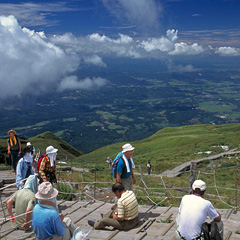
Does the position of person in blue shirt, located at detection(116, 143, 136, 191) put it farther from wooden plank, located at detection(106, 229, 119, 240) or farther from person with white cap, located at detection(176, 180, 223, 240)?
person with white cap, located at detection(176, 180, 223, 240)

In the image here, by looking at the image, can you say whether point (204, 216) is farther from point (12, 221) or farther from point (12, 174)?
point (12, 174)

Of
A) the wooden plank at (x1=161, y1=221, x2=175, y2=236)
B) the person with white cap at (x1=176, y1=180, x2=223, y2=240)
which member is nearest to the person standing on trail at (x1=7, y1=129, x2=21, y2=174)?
the wooden plank at (x1=161, y1=221, x2=175, y2=236)

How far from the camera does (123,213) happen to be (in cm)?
847

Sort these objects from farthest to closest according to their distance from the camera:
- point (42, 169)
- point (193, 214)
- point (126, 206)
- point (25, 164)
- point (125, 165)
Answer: point (25, 164), point (42, 169), point (125, 165), point (126, 206), point (193, 214)

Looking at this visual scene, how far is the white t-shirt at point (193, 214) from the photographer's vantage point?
258 inches

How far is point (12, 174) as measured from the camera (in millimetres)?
19125

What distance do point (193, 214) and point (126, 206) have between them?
2.40 meters

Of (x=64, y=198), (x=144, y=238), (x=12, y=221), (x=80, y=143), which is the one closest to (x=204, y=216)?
(x=144, y=238)

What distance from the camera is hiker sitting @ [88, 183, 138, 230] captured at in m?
8.42

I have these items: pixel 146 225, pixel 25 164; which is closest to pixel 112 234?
pixel 146 225

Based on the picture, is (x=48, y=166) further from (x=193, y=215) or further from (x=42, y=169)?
(x=193, y=215)

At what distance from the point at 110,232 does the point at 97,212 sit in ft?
7.44

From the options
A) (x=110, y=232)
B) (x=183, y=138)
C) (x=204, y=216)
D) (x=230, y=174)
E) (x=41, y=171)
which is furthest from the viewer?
(x=183, y=138)

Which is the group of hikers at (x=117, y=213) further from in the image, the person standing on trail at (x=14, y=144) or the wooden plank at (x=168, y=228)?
the person standing on trail at (x=14, y=144)
